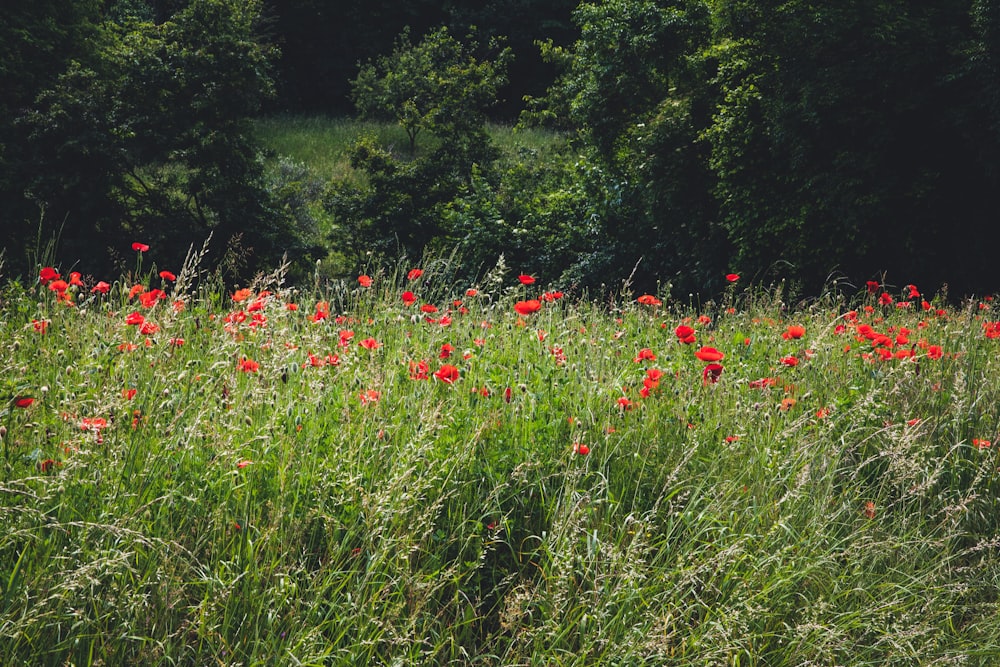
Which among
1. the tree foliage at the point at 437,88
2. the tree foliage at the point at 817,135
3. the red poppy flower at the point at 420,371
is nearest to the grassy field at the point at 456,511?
the red poppy flower at the point at 420,371

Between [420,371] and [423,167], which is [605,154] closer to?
[423,167]

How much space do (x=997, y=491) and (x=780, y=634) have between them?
5.49ft

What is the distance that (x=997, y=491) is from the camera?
11.5 feet

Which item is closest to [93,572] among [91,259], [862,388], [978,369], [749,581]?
[749,581]

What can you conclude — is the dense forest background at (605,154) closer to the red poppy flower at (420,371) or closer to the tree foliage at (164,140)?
the tree foliage at (164,140)

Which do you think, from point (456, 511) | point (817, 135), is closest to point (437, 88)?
point (817, 135)

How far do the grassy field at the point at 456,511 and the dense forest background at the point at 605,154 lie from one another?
4.67 m

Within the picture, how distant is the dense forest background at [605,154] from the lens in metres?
9.52

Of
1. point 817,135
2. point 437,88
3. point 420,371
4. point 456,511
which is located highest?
point 437,88

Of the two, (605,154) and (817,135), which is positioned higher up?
(817,135)

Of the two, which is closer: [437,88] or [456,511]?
[456,511]

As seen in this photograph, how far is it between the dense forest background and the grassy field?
4666 millimetres

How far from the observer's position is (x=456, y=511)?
2623 millimetres

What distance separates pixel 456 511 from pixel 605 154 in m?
11.2
